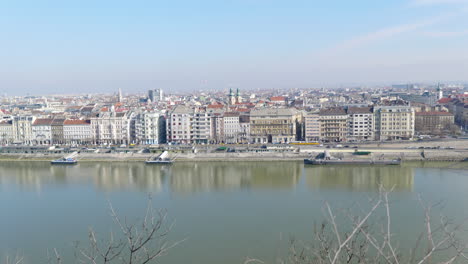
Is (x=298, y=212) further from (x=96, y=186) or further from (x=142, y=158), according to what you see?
(x=142, y=158)

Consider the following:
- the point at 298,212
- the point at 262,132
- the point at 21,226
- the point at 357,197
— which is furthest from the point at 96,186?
the point at 262,132

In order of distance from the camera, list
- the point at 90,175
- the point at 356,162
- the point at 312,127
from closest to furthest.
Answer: the point at 90,175
the point at 356,162
the point at 312,127

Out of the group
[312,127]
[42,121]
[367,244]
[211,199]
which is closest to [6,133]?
[42,121]

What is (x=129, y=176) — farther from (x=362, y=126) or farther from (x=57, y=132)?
(x=362, y=126)

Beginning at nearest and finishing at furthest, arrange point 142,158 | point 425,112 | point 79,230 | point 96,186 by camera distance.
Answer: point 79,230
point 96,186
point 142,158
point 425,112

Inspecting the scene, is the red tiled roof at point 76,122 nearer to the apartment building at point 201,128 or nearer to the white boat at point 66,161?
the white boat at point 66,161

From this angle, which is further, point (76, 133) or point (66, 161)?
point (76, 133)

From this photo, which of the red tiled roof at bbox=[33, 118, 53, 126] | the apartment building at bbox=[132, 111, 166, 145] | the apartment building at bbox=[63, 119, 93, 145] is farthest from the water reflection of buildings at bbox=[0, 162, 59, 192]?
the apartment building at bbox=[132, 111, 166, 145]

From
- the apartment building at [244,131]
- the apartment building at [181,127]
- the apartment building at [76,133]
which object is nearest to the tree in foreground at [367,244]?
the apartment building at [244,131]
